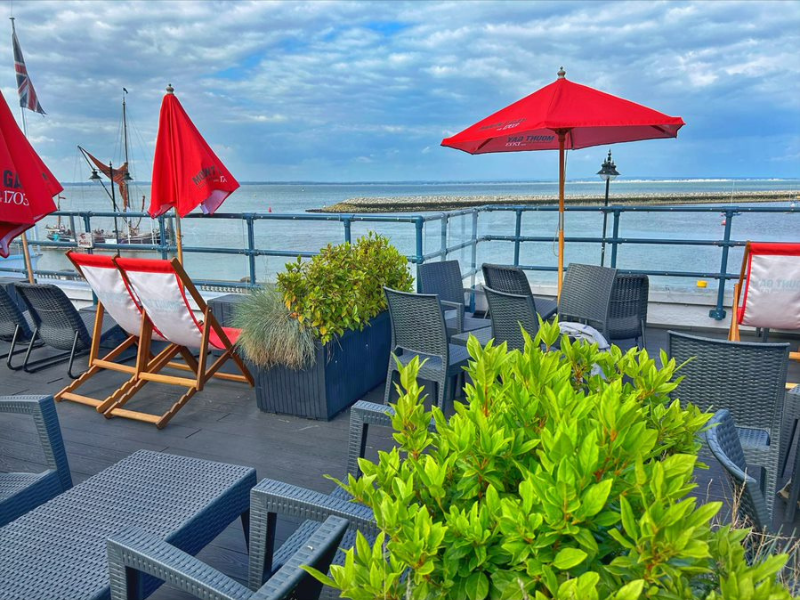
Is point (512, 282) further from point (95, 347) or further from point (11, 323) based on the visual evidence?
point (11, 323)

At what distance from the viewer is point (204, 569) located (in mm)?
1168

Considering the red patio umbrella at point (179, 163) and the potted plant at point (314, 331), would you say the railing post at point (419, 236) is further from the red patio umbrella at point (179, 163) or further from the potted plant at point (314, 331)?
the red patio umbrella at point (179, 163)

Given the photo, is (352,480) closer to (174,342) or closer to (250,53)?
(174,342)

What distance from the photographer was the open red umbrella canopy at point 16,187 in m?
3.07

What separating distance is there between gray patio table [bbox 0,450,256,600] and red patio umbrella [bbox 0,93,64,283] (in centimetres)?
192

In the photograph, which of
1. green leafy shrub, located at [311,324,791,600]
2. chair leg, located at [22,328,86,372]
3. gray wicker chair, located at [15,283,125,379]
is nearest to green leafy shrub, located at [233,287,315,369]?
gray wicker chair, located at [15,283,125,379]

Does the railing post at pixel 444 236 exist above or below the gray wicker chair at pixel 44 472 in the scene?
above

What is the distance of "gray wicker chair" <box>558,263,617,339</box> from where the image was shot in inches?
153

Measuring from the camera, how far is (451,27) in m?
22.6

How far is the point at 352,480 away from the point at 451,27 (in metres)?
24.9

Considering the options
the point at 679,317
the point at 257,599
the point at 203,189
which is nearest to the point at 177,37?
the point at 203,189

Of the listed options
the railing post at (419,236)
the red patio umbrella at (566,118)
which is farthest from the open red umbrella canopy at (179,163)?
the red patio umbrella at (566,118)

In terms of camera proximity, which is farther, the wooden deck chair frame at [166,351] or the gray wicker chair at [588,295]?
the gray wicker chair at [588,295]

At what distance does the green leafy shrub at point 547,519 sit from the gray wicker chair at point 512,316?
83.2 inches
